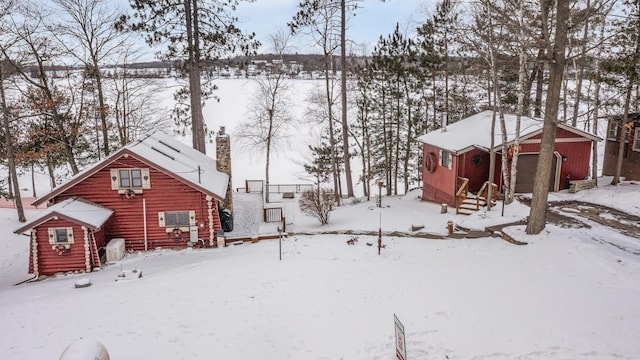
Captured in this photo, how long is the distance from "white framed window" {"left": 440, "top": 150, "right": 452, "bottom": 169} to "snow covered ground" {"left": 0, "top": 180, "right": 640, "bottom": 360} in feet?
17.8

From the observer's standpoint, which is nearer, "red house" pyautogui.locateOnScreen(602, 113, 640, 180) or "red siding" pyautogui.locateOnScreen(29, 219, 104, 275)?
"red siding" pyautogui.locateOnScreen(29, 219, 104, 275)

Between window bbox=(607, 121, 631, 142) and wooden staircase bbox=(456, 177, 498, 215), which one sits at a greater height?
window bbox=(607, 121, 631, 142)

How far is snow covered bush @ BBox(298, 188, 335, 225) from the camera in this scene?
64.1ft

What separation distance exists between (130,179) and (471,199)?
595 inches

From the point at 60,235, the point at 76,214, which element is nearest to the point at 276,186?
the point at 76,214

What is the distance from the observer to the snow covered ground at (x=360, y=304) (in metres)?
8.05

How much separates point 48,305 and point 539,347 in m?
12.0

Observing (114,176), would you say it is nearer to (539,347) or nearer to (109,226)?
(109,226)

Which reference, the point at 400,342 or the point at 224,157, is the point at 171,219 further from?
the point at 400,342

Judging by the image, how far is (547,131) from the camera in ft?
40.7

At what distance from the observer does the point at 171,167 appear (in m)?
17.2

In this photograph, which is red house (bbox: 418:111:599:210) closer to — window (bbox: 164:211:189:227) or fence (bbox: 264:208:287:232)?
fence (bbox: 264:208:287:232)

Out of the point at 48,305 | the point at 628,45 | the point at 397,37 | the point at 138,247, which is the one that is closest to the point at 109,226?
the point at 138,247

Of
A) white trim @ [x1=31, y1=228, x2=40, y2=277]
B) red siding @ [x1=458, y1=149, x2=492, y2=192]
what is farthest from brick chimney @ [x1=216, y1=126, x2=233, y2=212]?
red siding @ [x1=458, y1=149, x2=492, y2=192]
